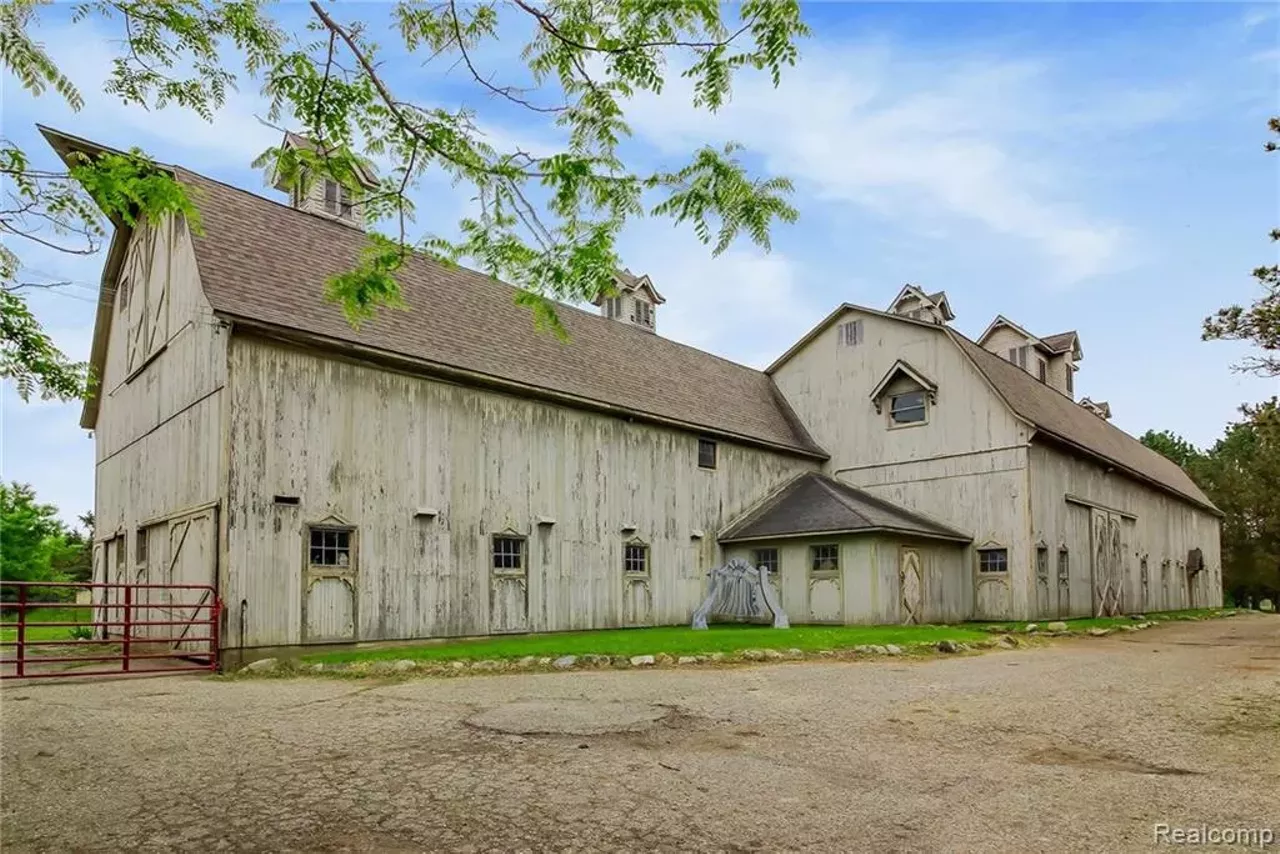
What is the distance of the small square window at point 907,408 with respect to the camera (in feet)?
83.1

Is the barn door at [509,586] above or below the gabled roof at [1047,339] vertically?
below

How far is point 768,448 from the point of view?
25469mm

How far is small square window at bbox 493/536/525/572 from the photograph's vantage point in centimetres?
1781

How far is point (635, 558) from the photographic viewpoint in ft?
69.2

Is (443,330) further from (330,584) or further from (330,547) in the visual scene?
(330,584)

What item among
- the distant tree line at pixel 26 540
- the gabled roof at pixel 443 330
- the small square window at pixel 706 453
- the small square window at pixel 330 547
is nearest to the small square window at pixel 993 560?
the gabled roof at pixel 443 330

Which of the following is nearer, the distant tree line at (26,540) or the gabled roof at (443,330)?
the gabled roof at (443,330)

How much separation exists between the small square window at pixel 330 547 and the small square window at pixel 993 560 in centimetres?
1695

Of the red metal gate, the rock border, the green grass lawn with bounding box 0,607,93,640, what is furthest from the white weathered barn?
the green grass lawn with bounding box 0,607,93,640

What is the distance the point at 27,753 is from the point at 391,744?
2945 mm

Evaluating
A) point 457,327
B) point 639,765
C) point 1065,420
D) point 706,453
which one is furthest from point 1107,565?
point 639,765

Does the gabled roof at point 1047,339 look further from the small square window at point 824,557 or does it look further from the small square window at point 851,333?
the small square window at point 824,557

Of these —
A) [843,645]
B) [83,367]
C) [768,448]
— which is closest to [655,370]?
[768,448]

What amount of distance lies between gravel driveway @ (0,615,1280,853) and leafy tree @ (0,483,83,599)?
39.3 metres
